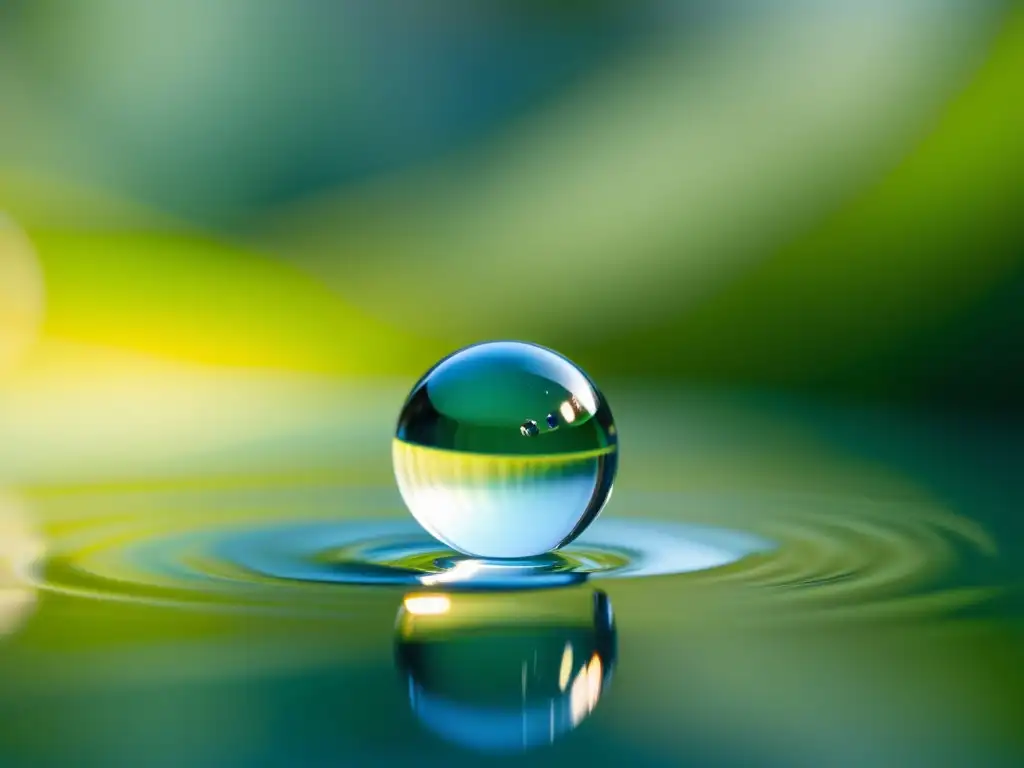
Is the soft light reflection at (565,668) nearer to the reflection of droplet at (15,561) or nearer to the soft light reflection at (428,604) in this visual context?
the soft light reflection at (428,604)

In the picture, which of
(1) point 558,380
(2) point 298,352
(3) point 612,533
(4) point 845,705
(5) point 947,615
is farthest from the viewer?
(2) point 298,352

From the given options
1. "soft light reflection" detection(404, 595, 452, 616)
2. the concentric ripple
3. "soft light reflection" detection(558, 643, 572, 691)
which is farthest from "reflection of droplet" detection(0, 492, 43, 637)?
"soft light reflection" detection(558, 643, 572, 691)

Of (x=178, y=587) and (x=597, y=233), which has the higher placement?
(x=597, y=233)

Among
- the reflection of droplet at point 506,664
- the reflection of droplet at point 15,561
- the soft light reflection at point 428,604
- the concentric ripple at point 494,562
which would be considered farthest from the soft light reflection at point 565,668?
the reflection of droplet at point 15,561

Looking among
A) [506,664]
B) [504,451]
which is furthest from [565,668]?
[504,451]

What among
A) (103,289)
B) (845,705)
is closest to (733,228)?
(103,289)

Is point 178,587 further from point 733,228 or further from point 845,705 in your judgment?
point 733,228
